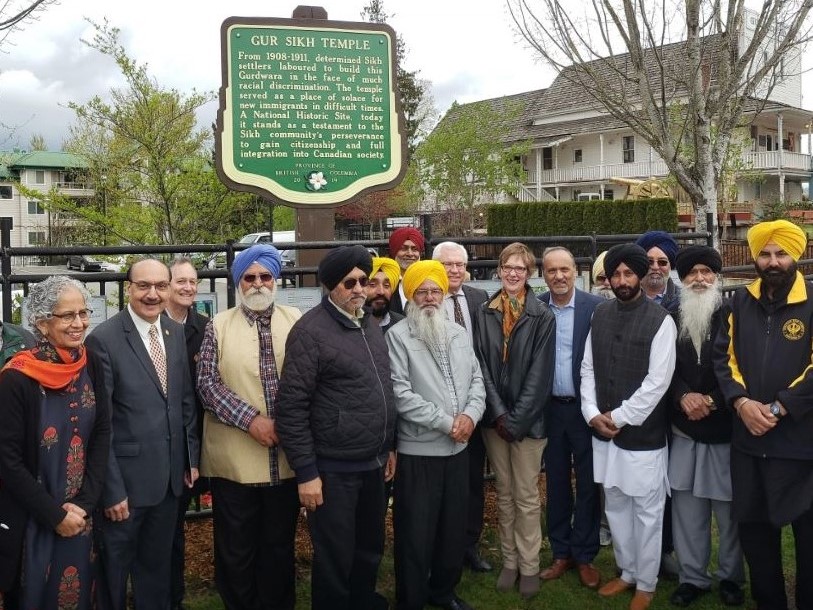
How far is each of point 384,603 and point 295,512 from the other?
0.68 meters

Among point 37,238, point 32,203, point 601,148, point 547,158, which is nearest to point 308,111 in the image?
point 37,238

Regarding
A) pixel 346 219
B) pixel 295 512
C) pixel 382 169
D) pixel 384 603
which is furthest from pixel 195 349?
pixel 346 219

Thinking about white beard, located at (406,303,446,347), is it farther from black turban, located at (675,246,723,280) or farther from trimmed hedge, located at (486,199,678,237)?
trimmed hedge, located at (486,199,678,237)

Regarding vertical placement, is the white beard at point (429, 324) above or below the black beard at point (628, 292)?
below

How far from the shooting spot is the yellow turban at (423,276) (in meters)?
3.93

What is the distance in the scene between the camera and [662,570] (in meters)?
4.50

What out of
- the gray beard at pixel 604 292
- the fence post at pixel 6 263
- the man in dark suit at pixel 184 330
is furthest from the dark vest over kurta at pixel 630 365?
the fence post at pixel 6 263

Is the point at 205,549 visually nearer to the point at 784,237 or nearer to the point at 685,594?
the point at 685,594

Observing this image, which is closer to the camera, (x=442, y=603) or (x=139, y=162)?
(x=442, y=603)

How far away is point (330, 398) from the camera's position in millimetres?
3498

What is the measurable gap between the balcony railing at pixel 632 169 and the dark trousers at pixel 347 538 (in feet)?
97.5

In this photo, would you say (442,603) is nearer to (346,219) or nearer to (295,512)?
(295,512)

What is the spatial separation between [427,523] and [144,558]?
1.40 m

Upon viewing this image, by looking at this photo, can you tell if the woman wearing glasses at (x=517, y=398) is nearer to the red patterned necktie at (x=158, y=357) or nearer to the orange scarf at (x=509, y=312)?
the orange scarf at (x=509, y=312)
